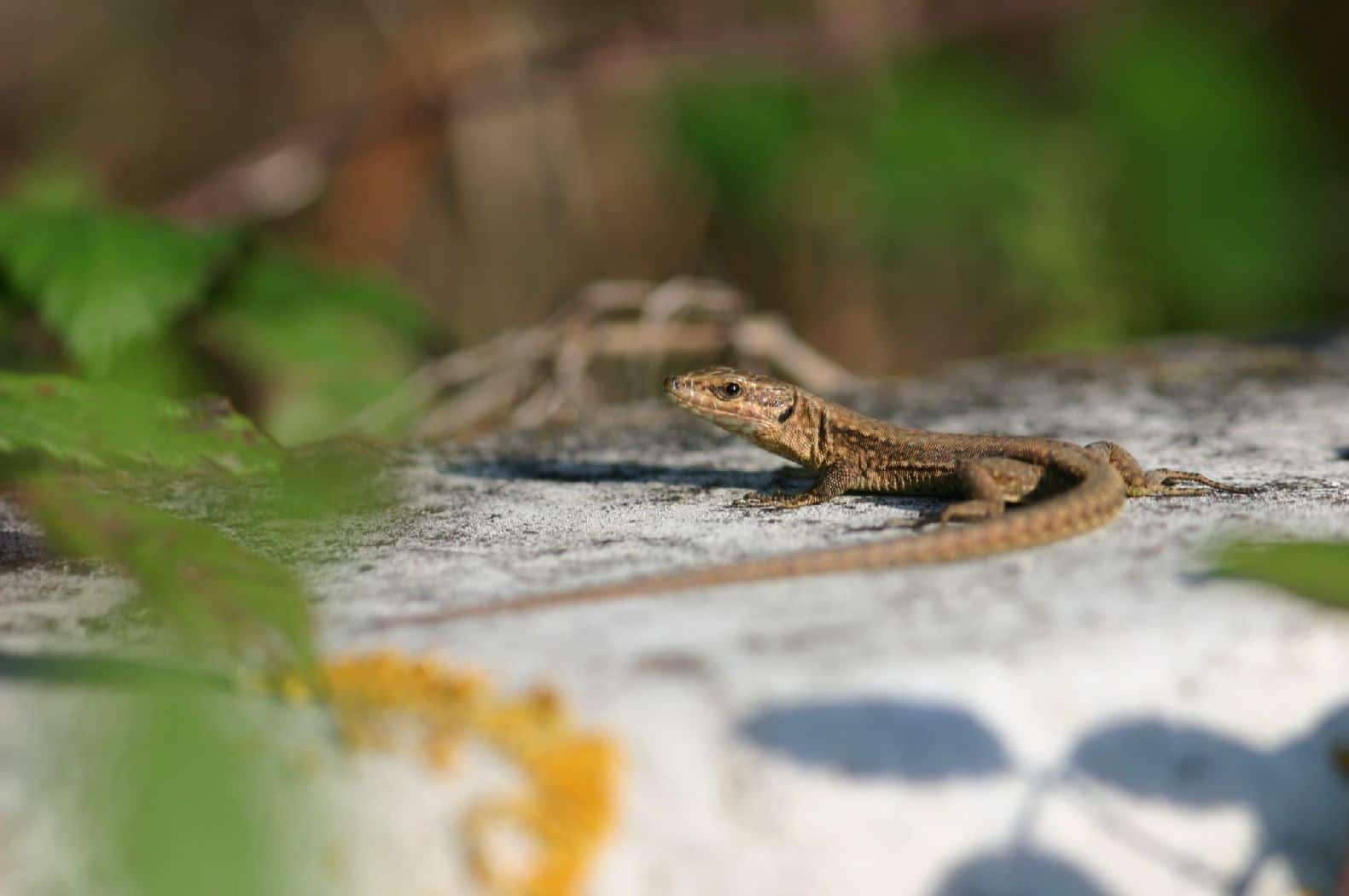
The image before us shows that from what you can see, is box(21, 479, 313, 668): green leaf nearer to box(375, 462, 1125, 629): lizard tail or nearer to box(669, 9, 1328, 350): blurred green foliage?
box(375, 462, 1125, 629): lizard tail

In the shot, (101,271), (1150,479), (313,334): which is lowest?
(1150,479)

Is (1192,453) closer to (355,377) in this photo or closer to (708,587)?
(708,587)

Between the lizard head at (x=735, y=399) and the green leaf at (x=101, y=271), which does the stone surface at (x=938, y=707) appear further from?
the green leaf at (x=101, y=271)

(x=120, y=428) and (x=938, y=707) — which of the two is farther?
(x=120, y=428)

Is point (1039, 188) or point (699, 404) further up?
point (1039, 188)

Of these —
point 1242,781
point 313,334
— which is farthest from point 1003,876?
point 313,334

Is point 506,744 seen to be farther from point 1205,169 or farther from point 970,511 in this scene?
point 1205,169

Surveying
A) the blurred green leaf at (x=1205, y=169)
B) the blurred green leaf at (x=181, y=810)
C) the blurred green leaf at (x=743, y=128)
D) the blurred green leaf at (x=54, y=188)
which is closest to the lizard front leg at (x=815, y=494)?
the blurred green leaf at (x=181, y=810)
